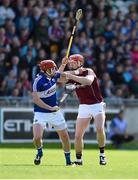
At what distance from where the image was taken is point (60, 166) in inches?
627

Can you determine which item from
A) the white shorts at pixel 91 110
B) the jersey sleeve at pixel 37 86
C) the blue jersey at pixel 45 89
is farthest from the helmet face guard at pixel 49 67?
the white shorts at pixel 91 110

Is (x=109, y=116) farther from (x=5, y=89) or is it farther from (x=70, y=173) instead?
(x=70, y=173)

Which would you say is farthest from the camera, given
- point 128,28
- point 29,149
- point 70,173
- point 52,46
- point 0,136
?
point 128,28

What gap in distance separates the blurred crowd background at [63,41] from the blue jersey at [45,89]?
26.8 feet

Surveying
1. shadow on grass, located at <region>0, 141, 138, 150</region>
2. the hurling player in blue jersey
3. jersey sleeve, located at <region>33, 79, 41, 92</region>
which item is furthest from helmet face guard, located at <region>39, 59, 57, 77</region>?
shadow on grass, located at <region>0, 141, 138, 150</region>

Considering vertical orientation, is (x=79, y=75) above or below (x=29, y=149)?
above

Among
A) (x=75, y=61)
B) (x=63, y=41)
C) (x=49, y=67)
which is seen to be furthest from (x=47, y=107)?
(x=63, y=41)

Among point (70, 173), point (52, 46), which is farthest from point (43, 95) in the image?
point (52, 46)

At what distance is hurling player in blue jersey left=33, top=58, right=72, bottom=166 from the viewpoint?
16.1 m

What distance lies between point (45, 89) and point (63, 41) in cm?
1046

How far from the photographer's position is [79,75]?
54.1 feet

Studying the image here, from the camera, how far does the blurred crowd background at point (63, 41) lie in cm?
2517

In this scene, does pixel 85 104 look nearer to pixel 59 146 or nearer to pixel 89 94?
pixel 89 94

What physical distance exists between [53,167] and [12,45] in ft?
34.9
